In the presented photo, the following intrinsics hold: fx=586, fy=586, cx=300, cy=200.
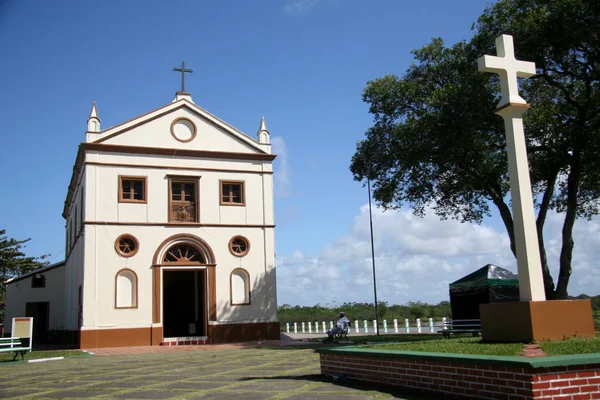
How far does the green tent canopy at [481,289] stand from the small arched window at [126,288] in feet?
41.3

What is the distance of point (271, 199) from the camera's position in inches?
1016

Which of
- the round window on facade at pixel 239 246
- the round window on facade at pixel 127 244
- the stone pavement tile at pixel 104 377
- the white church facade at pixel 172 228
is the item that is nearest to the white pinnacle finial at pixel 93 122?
the white church facade at pixel 172 228

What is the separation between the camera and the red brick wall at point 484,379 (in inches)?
244

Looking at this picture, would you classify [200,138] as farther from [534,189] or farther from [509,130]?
[509,130]

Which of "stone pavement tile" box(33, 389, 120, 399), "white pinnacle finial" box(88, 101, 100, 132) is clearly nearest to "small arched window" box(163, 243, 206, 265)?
"white pinnacle finial" box(88, 101, 100, 132)

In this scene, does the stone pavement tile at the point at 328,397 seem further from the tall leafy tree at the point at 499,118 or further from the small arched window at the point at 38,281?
the small arched window at the point at 38,281

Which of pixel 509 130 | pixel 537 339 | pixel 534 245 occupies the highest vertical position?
pixel 509 130

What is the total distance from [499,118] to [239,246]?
11.7 meters

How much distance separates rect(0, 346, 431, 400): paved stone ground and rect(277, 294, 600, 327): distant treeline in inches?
1176

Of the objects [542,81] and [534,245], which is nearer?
[534,245]

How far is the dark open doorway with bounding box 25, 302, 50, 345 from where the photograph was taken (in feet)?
102

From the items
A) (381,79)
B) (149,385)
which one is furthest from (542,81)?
(149,385)

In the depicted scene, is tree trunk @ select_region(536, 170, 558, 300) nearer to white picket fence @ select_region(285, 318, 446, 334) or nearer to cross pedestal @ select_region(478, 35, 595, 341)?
white picket fence @ select_region(285, 318, 446, 334)

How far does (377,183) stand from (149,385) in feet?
51.4
